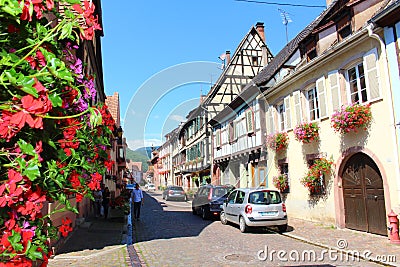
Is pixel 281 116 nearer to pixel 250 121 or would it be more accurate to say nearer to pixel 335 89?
pixel 250 121

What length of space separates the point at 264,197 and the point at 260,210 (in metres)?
0.57

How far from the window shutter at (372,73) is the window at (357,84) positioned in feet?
1.49

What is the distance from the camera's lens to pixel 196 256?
25.3 ft

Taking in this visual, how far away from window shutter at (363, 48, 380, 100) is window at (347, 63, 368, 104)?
45 centimetres

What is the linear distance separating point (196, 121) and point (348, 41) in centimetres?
2511

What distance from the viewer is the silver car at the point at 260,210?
36.1 feet

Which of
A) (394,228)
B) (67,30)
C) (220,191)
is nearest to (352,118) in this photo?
(394,228)

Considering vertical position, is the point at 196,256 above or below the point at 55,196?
below

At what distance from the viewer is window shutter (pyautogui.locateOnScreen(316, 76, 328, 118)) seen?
12.1m

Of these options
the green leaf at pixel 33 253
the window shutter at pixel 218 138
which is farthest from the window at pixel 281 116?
the green leaf at pixel 33 253

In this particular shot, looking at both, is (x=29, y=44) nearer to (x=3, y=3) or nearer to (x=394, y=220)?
(x=3, y=3)

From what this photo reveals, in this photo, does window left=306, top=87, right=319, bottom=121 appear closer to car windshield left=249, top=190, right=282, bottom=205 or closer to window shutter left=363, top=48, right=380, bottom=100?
window shutter left=363, top=48, right=380, bottom=100

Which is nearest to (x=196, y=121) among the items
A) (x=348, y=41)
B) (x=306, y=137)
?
(x=306, y=137)

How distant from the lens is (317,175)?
1214cm
